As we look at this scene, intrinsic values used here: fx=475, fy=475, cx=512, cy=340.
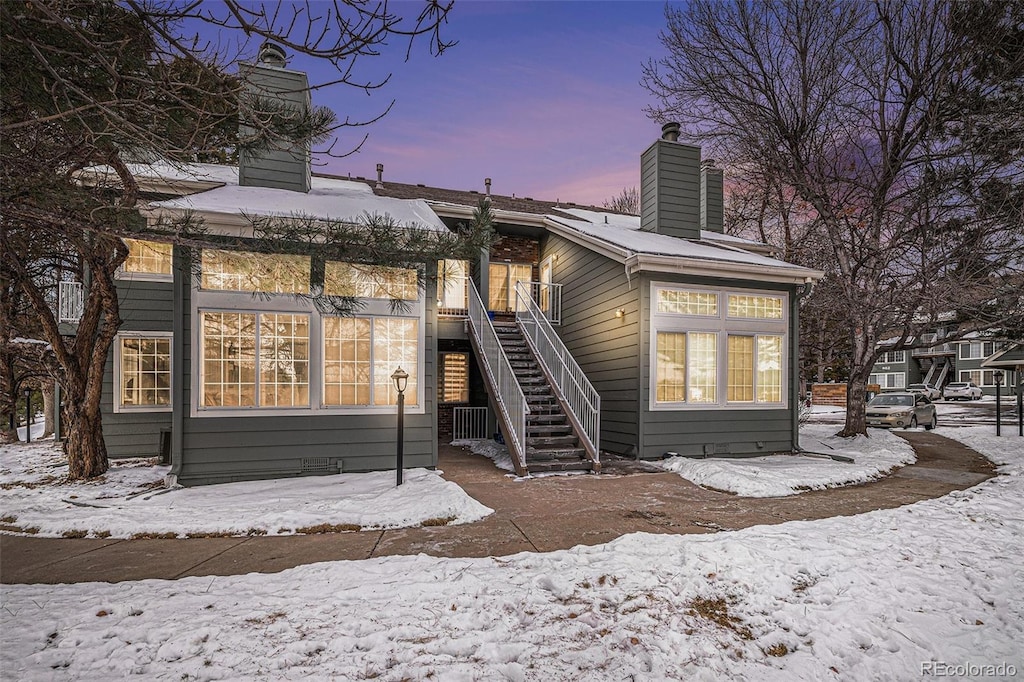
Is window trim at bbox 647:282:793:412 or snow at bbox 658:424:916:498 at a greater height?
window trim at bbox 647:282:793:412

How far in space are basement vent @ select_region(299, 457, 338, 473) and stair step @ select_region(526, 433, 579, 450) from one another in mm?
2973

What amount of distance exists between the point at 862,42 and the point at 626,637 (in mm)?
12477

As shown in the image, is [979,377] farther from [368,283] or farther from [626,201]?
[368,283]

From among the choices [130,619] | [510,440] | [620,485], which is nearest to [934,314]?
[620,485]

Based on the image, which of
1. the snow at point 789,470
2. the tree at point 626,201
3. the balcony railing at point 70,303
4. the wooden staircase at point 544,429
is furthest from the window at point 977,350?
the balcony railing at point 70,303

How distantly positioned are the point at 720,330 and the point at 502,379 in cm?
406

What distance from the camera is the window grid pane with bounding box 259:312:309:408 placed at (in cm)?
671

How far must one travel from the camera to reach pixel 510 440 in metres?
7.48

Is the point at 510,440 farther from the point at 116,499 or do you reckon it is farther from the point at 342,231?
the point at 116,499

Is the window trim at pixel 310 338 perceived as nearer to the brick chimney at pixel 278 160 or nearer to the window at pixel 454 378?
the brick chimney at pixel 278 160

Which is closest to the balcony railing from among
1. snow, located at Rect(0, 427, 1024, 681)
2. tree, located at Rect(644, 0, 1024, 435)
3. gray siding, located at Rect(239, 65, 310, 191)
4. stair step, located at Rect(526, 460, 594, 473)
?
gray siding, located at Rect(239, 65, 310, 191)

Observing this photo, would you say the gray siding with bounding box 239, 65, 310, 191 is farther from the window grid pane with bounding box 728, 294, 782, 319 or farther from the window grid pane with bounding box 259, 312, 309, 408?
the window grid pane with bounding box 728, 294, 782, 319

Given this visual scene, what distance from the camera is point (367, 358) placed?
712cm

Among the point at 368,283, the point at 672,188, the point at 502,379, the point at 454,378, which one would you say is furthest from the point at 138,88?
the point at 672,188
